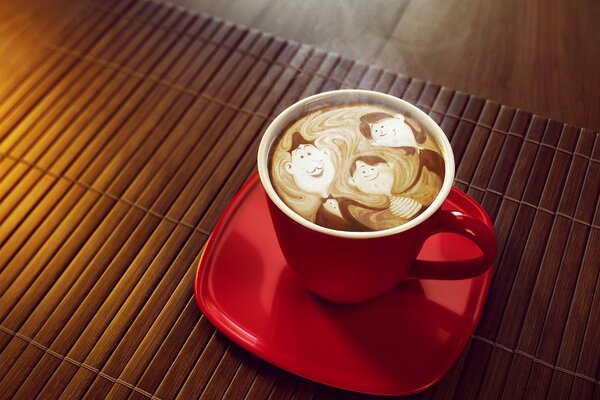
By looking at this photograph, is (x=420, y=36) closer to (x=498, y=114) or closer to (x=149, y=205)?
(x=498, y=114)

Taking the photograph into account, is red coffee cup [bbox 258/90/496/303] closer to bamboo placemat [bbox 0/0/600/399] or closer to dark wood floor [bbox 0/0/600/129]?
bamboo placemat [bbox 0/0/600/399]

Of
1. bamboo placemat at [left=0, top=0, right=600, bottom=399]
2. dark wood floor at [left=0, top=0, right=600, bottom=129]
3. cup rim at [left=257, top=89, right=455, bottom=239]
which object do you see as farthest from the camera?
dark wood floor at [left=0, top=0, right=600, bottom=129]

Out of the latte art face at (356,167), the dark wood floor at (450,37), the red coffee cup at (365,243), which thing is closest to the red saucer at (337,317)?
the red coffee cup at (365,243)

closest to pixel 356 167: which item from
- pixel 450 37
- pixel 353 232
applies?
pixel 353 232

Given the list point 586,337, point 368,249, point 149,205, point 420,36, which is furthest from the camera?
point 420,36

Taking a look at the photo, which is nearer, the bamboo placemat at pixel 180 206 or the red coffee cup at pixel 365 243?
the red coffee cup at pixel 365 243

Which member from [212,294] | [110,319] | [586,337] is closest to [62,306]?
[110,319]

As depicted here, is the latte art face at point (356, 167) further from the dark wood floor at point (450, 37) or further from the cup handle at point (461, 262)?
the dark wood floor at point (450, 37)

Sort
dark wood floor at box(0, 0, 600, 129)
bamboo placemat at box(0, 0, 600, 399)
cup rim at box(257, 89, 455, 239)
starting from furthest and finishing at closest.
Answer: dark wood floor at box(0, 0, 600, 129), bamboo placemat at box(0, 0, 600, 399), cup rim at box(257, 89, 455, 239)

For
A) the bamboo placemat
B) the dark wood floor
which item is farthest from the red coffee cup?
the dark wood floor
